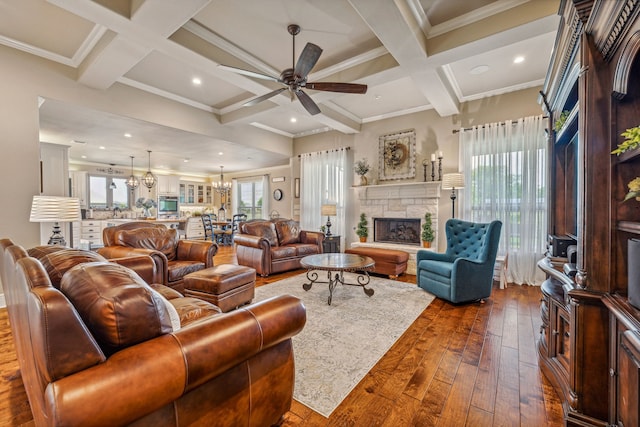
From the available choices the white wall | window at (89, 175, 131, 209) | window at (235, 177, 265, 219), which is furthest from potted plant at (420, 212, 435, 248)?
window at (89, 175, 131, 209)

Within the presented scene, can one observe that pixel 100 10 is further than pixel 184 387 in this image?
Yes

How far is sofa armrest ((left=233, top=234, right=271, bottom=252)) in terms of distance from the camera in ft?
15.0

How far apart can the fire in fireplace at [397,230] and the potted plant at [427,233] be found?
0.22 metres

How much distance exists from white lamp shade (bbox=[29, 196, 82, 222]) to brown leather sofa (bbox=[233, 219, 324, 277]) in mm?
2351

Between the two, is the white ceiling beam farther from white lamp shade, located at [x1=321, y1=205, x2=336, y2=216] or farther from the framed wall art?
white lamp shade, located at [x1=321, y1=205, x2=336, y2=216]

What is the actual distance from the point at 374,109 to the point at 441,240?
2.71 meters

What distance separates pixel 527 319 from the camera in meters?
2.92

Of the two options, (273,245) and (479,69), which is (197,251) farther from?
(479,69)

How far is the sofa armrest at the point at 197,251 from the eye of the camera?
12.1 feet

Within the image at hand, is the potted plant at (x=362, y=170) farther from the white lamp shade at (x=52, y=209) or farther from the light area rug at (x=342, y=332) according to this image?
the white lamp shade at (x=52, y=209)

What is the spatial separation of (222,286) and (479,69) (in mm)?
4123

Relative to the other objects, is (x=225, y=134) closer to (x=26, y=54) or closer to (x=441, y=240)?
(x=26, y=54)

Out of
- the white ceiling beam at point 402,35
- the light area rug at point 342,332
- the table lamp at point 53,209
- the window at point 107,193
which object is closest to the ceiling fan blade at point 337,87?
the white ceiling beam at point 402,35

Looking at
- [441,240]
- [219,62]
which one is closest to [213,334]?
[219,62]
